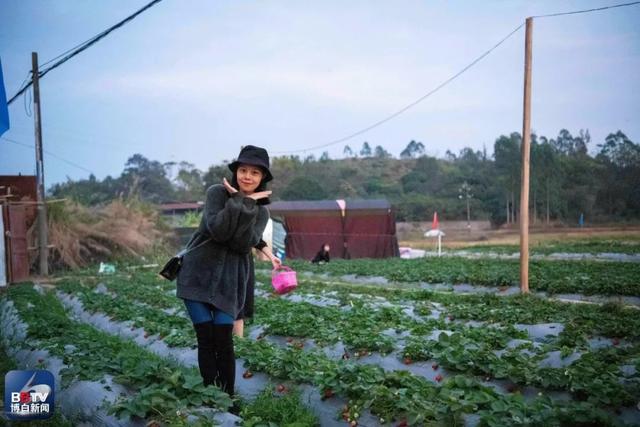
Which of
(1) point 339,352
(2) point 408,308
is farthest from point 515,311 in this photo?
(1) point 339,352

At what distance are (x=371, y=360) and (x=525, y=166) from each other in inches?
261

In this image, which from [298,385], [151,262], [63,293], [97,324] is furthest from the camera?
[151,262]

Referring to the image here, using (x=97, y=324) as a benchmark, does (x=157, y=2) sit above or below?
above

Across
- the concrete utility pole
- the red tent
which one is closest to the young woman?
the red tent

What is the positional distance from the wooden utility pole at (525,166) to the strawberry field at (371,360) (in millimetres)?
1295

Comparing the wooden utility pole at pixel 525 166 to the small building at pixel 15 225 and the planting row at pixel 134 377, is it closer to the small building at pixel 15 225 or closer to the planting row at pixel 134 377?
the planting row at pixel 134 377

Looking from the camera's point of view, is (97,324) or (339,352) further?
(97,324)

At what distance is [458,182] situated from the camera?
1885 inches

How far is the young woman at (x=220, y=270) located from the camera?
14.2ft

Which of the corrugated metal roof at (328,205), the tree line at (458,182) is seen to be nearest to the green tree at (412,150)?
the tree line at (458,182)

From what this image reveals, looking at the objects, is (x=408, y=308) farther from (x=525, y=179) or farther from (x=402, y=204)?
(x=402, y=204)

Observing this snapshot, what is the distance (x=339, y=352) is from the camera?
592 cm

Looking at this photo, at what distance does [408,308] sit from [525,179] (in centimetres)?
397

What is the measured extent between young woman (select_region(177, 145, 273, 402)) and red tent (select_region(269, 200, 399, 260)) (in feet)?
64.8
